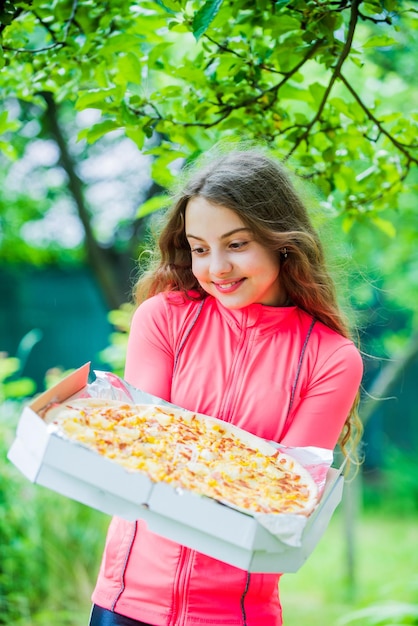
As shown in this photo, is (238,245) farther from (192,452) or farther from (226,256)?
(192,452)

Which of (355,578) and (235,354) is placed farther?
(355,578)

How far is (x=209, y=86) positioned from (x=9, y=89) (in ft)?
1.89

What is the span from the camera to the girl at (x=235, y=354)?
1509mm

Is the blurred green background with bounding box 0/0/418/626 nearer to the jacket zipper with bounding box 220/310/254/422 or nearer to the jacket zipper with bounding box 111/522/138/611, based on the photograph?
the jacket zipper with bounding box 220/310/254/422

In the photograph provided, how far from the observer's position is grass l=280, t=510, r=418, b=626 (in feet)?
14.4

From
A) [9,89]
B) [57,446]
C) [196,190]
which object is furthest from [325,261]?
[9,89]

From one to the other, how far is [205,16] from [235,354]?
70 centimetres

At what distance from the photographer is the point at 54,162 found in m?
6.82

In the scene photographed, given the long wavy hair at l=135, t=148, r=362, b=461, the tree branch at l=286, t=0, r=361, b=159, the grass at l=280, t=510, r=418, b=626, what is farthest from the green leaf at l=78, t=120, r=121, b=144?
the grass at l=280, t=510, r=418, b=626

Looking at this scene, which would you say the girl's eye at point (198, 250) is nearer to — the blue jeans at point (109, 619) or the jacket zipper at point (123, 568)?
the jacket zipper at point (123, 568)

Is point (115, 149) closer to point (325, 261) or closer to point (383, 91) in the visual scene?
point (383, 91)

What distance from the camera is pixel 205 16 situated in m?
1.55

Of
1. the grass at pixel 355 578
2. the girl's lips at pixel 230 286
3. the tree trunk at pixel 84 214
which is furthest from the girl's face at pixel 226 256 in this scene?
the tree trunk at pixel 84 214

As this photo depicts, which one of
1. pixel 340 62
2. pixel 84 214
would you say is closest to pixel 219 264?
pixel 340 62
